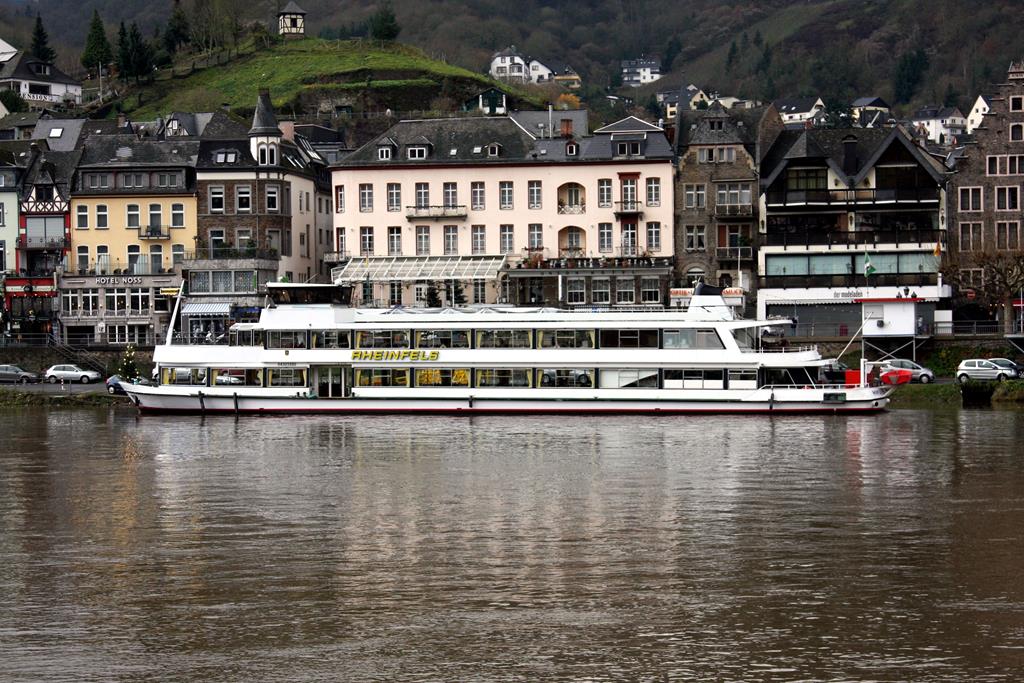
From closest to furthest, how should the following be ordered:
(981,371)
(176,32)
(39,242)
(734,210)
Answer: (981,371) → (734,210) → (39,242) → (176,32)

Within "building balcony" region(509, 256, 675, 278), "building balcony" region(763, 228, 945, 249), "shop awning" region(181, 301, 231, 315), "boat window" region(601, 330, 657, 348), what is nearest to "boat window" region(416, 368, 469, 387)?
"boat window" region(601, 330, 657, 348)

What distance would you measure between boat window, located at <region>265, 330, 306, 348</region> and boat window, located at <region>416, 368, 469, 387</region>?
5409 mm

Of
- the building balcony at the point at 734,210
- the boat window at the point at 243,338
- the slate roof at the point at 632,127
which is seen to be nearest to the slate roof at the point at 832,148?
the building balcony at the point at 734,210

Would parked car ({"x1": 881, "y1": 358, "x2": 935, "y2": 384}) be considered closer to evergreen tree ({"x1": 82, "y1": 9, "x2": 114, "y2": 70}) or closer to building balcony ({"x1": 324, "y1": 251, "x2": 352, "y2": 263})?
building balcony ({"x1": 324, "y1": 251, "x2": 352, "y2": 263})

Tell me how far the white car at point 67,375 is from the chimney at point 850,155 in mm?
42478

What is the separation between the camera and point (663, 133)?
313 feet

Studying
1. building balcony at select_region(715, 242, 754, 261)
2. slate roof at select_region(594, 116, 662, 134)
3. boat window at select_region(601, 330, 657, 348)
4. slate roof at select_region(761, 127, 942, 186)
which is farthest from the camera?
slate roof at select_region(594, 116, 662, 134)

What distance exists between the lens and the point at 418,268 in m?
94.5

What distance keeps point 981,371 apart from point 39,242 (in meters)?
54.8

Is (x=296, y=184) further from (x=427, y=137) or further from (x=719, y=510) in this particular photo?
(x=719, y=510)

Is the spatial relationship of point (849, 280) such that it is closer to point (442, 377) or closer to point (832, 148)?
point (832, 148)

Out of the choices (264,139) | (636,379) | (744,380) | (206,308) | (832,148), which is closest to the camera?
(744,380)

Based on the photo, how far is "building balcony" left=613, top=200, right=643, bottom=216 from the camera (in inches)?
3720

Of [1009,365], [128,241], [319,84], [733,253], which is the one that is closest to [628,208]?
[733,253]
